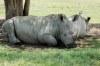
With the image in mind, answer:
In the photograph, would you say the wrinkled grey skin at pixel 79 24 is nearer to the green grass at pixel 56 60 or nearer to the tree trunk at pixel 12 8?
the tree trunk at pixel 12 8

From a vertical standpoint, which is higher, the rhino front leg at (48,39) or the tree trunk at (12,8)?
the tree trunk at (12,8)

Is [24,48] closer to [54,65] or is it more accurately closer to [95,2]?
[54,65]

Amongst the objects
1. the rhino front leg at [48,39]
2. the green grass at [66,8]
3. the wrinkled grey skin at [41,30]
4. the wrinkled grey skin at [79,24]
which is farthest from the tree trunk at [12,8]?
the green grass at [66,8]

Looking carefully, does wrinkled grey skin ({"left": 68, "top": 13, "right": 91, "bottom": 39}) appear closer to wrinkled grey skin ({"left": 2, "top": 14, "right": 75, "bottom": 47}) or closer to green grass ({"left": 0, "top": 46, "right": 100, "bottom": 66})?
wrinkled grey skin ({"left": 2, "top": 14, "right": 75, "bottom": 47})

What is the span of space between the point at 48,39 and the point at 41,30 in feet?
Answer: 1.75

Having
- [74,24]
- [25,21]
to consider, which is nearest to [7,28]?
[25,21]

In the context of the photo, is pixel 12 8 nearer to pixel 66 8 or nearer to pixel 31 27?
pixel 31 27

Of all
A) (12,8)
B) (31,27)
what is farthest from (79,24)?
(12,8)

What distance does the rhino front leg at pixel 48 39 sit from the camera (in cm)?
1305

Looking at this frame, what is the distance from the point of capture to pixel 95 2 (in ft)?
113

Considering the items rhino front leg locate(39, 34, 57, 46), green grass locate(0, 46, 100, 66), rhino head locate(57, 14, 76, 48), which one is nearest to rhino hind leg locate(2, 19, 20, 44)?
rhino front leg locate(39, 34, 57, 46)

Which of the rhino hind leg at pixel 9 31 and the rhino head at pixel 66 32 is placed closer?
the rhino head at pixel 66 32

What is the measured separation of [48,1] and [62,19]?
72.4ft

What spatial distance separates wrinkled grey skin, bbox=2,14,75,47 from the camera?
13.1 m
